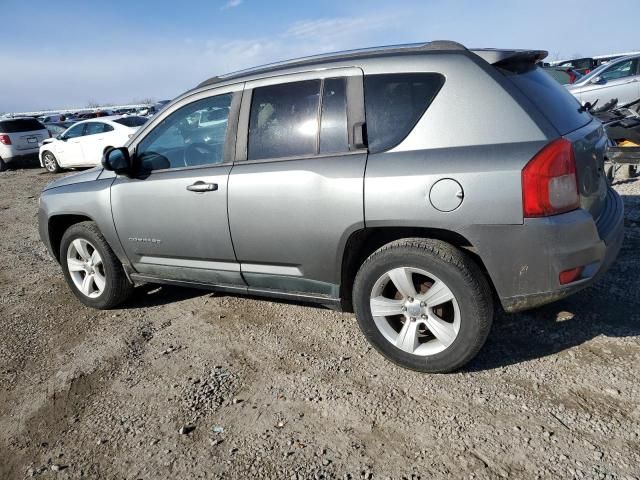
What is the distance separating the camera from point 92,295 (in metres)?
4.34

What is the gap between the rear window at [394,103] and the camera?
9.02ft

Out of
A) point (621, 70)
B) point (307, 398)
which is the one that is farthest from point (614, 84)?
point (307, 398)

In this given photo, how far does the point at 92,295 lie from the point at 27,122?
49.2 ft

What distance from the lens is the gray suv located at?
2.52 m

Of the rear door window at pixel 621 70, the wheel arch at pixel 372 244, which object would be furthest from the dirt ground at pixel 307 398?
the rear door window at pixel 621 70

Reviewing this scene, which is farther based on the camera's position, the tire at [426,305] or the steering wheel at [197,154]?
the steering wheel at [197,154]

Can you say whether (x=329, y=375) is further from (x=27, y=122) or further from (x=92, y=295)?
(x=27, y=122)

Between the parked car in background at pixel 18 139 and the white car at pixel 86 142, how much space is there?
5.59 ft

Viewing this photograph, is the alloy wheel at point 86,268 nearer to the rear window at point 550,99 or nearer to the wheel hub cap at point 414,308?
the wheel hub cap at point 414,308

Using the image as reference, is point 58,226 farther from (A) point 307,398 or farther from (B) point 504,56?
(B) point 504,56

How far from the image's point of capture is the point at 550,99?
9.19ft

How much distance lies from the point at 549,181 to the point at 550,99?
649 mm

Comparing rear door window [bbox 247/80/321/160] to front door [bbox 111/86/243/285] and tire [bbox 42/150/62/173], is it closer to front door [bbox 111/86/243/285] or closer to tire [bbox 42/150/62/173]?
front door [bbox 111/86/243/285]

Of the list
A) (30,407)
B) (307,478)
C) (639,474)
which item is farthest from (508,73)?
(30,407)
